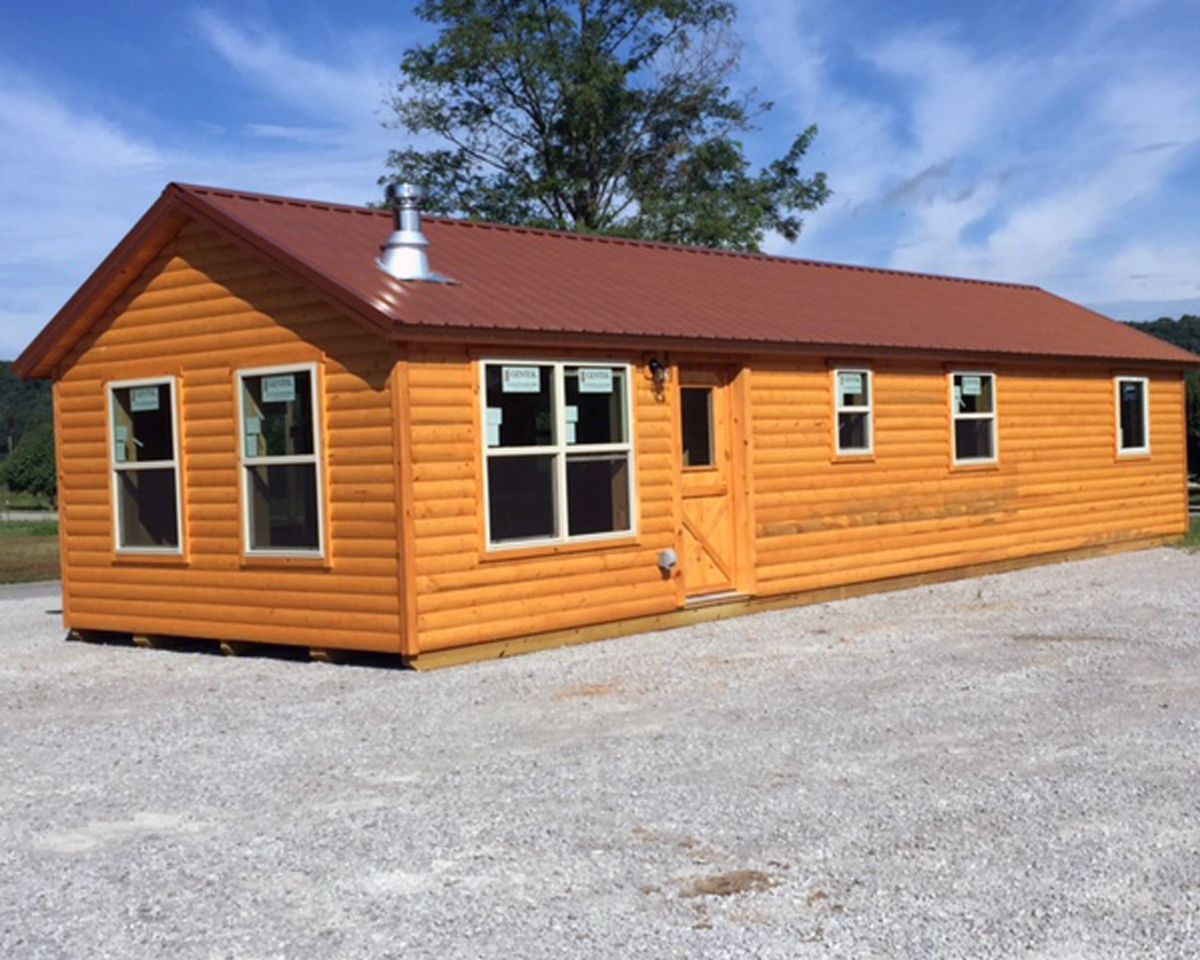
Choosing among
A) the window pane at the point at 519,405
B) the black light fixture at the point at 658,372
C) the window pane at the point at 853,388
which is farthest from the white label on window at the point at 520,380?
the window pane at the point at 853,388

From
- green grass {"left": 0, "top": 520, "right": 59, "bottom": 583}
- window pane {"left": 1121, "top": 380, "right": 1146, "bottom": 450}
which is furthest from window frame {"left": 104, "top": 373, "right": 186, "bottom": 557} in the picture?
window pane {"left": 1121, "top": 380, "right": 1146, "bottom": 450}

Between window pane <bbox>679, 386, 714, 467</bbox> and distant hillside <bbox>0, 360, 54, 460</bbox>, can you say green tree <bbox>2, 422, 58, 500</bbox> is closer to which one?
distant hillside <bbox>0, 360, 54, 460</bbox>

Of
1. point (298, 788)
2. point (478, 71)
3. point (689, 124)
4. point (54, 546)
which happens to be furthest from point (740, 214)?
point (298, 788)

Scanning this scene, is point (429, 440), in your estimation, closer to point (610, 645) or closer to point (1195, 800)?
point (610, 645)

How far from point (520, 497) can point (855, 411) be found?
15.1 feet

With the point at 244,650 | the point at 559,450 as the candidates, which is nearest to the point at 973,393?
the point at 559,450

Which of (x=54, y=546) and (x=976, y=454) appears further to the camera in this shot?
(x=54, y=546)

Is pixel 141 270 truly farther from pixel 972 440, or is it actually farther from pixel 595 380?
pixel 972 440

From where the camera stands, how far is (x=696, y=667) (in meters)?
10.3

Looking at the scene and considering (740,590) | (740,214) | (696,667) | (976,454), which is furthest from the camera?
(740,214)

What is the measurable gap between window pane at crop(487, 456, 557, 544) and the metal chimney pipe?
5.23 ft

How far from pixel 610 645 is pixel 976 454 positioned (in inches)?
252

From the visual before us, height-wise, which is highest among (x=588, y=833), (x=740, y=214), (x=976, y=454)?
(x=740, y=214)

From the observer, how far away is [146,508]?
488 inches
